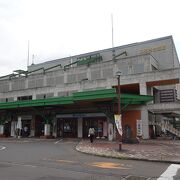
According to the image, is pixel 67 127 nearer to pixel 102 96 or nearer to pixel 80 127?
pixel 80 127

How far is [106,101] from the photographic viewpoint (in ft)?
109

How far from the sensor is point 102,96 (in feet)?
100

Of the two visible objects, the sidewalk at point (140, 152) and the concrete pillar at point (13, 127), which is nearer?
the sidewalk at point (140, 152)

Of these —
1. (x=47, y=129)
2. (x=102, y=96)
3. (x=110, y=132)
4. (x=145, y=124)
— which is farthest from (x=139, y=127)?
(x=47, y=129)

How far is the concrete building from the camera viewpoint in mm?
34500

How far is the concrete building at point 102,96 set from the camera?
113ft

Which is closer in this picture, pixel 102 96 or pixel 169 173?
pixel 169 173

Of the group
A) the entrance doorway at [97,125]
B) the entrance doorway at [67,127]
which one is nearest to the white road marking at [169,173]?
the entrance doorway at [97,125]

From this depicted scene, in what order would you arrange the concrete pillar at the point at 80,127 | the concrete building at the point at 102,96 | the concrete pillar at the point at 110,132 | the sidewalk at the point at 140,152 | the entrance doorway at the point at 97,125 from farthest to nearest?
the concrete pillar at the point at 80,127 < the entrance doorway at the point at 97,125 < the concrete building at the point at 102,96 < the concrete pillar at the point at 110,132 < the sidewalk at the point at 140,152

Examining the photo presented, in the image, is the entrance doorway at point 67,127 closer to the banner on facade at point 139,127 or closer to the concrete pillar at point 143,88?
the banner on facade at point 139,127

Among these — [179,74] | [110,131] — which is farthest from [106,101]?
[179,74]

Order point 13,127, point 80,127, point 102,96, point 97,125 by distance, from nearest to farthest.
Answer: point 102,96 → point 97,125 → point 80,127 → point 13,127

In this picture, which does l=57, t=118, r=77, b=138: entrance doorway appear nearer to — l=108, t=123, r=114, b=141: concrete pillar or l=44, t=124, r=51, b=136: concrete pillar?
l=44, t=124, r=51, b=136: concrete pillar

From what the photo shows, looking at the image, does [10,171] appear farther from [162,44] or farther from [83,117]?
[162,44]
